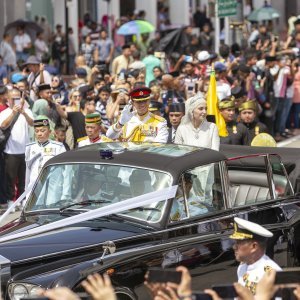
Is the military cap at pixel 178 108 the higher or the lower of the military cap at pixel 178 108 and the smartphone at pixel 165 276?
the lower

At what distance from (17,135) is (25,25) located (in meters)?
13.5

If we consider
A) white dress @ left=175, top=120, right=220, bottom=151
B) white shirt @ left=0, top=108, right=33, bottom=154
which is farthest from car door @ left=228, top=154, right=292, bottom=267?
white shirt @ left=0, top=108, right=33, bottom=154

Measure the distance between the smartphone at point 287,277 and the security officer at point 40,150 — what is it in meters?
6.00

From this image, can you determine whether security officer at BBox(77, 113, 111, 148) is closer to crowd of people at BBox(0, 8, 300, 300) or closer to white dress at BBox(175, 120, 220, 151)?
crowd of people at BBox(0, 8, 300, 300)

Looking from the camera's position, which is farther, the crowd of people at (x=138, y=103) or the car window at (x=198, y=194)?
the crowd of people at (x=138, y=103)

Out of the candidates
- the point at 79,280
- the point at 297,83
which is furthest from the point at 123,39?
the point at 79,280

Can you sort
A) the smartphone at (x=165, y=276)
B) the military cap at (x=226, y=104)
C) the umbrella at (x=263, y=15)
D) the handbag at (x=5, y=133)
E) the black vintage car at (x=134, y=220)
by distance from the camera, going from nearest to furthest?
1. the smartphone at (x=165, y=276)
2. the black vintage car at (x=134, y=220)
3. the military cap at (x=226, y=104)
4. the handbag at (x=5, y=133)
5. the umbrella at (x=263, y=15)

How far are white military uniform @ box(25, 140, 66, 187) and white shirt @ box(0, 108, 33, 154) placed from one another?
8.31 ft

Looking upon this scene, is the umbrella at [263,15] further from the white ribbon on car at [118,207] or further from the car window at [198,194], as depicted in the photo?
the white ribbon on car at [118,207]

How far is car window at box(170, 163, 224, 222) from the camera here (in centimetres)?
927

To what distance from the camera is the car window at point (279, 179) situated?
35.1 ft

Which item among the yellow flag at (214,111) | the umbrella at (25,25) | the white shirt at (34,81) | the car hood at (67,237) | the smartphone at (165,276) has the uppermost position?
the umbrella at (25,25)

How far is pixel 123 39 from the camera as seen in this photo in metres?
33.9

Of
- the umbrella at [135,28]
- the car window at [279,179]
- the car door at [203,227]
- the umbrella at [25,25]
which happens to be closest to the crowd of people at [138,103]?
the umbrella at [25,25]
